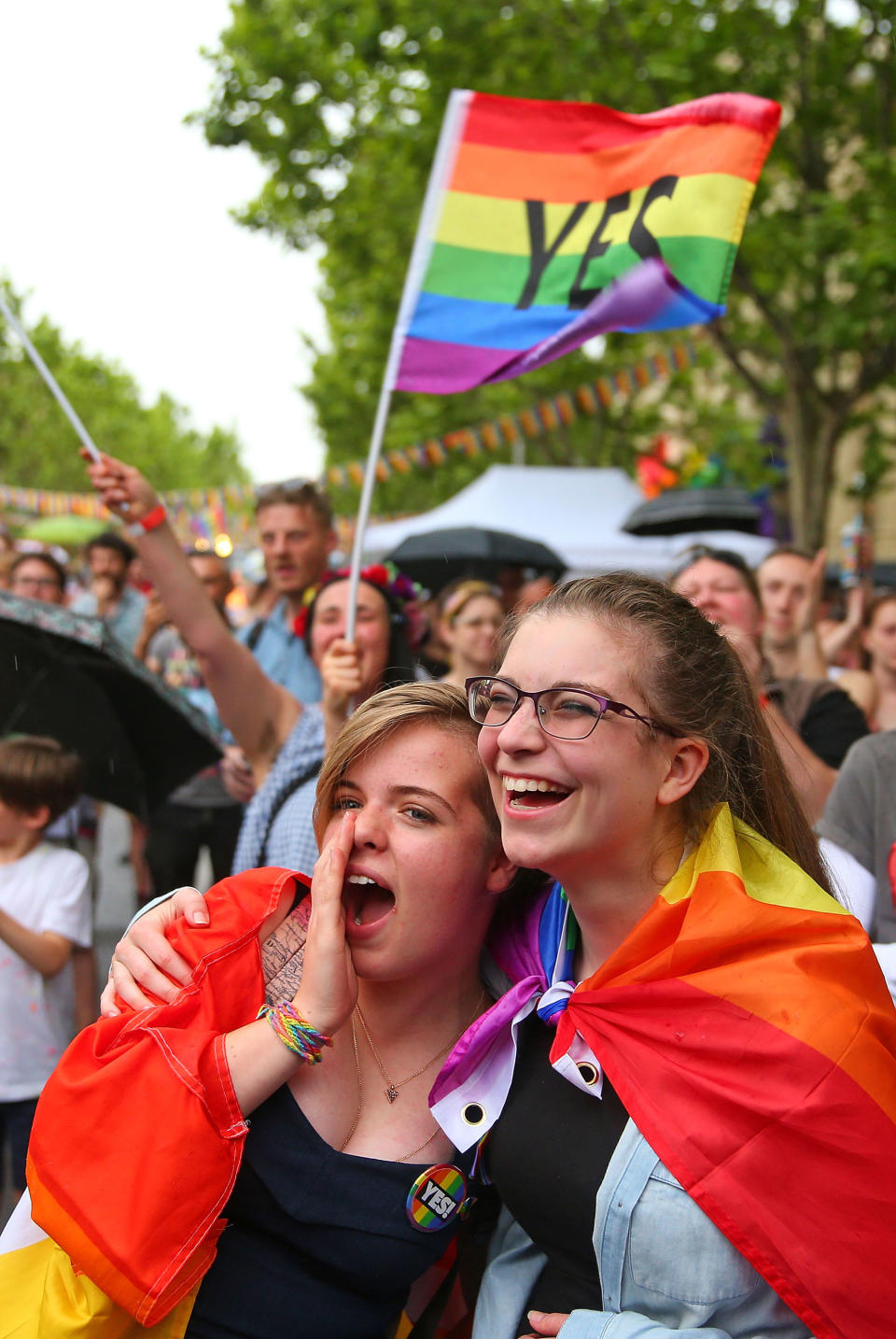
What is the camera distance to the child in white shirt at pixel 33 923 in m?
3.37

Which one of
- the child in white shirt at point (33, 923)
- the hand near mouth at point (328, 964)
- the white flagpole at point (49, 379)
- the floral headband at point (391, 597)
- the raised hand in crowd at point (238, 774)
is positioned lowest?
the child in white shirt at point (33, 923)

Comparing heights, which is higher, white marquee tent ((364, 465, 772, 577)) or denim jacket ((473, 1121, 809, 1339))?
white marquee tent ((364, 465, 772, 577))

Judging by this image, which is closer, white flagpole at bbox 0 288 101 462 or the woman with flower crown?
the woman with flower crown

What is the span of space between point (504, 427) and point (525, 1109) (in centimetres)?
1428

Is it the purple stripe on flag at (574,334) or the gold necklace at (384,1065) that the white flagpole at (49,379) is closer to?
the purple stripe on flag at (574,334)

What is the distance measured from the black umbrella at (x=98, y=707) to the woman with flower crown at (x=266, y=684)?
0.37m

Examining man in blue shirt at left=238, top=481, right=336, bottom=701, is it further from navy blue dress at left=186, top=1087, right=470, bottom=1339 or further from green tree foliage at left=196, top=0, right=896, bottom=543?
green tree foliage at left=196, top=0, right=896, bottom=543

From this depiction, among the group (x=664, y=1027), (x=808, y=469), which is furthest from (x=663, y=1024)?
(x=808, y=469)

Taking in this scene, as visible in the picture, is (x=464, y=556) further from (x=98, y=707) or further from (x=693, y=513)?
(x=98, y=707)

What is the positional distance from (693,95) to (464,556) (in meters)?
5.32

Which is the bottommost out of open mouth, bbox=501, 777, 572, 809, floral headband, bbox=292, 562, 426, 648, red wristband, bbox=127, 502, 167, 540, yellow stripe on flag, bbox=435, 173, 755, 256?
open mouth, bbox=501, 777, 572, 809

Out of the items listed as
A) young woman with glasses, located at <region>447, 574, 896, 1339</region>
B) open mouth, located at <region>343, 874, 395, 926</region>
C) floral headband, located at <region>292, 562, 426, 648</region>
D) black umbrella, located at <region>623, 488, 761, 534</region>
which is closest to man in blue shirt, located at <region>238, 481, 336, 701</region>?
floral headband, located at <region>292, 562, 426, 648</region>

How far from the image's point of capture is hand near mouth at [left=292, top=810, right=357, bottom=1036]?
178cm

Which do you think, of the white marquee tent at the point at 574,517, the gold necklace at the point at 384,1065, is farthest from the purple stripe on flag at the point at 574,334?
the white marquee tent at the point at 574,517
